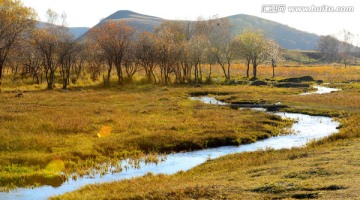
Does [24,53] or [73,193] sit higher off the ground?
[24,53]

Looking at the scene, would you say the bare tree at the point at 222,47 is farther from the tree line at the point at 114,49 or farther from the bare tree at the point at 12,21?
the bare tree at the point at 12,21

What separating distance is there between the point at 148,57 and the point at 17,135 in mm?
64516

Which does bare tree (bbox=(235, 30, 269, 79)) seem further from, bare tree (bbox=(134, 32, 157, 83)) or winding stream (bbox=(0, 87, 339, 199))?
winding stream (bbox=(0, 87, 339, 199))

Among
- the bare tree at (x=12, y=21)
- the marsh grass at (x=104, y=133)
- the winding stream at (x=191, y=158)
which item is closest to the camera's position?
the winding stream at (x=191, y=158)

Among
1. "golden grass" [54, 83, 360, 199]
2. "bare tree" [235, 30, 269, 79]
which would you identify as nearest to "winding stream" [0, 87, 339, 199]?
"golden grass" [54, 83, 360, 199]

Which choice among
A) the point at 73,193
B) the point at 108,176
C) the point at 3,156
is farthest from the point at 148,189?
the point at 3,156

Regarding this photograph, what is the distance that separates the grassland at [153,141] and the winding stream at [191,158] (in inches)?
47.4

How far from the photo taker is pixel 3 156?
24.8 meters

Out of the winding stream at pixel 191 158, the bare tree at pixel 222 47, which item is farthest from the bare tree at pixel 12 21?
the bare tree at pixel 222 47

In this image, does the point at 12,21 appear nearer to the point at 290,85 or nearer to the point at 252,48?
the point at 290,85

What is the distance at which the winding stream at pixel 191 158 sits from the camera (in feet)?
65.2

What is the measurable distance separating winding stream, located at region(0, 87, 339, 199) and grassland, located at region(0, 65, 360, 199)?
1203 millimetres

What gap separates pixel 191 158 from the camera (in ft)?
88.5

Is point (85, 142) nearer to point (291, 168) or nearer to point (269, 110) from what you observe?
point (291, 168)
